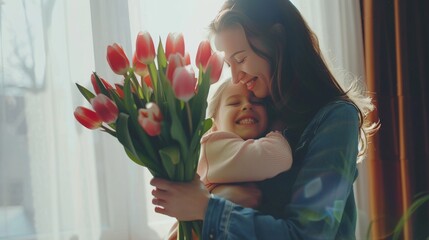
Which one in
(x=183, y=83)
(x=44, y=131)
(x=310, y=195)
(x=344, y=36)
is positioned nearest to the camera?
(x=183, y=83)

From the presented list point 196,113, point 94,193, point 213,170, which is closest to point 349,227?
point 213,170

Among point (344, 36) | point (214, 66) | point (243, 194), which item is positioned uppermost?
point (344, 36)

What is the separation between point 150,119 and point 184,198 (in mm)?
151

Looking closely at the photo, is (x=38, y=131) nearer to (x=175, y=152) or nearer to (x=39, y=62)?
(x=39, y=62)

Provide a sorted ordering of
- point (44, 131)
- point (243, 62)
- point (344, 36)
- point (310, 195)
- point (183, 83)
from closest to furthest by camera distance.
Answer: point (183, 83) < point (310, 195) < point (243, 62) < point (44, 131) < point (344, 36)

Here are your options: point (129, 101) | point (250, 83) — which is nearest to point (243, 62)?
point (250, 83)

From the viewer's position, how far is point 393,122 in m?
1.91

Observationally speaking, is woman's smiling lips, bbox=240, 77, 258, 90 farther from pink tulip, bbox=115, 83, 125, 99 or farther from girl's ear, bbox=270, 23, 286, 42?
pink tulip, bbox=115, 83, 125, 99

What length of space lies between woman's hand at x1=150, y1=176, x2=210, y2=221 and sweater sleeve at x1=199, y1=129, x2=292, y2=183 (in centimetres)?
9

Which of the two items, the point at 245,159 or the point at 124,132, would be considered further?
the point at 245,159

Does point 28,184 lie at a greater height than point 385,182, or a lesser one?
greater

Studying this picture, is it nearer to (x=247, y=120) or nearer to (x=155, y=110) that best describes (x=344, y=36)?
(x=247, y=120)

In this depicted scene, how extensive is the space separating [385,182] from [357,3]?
2.38 feet

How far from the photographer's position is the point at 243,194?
823 millimetres
